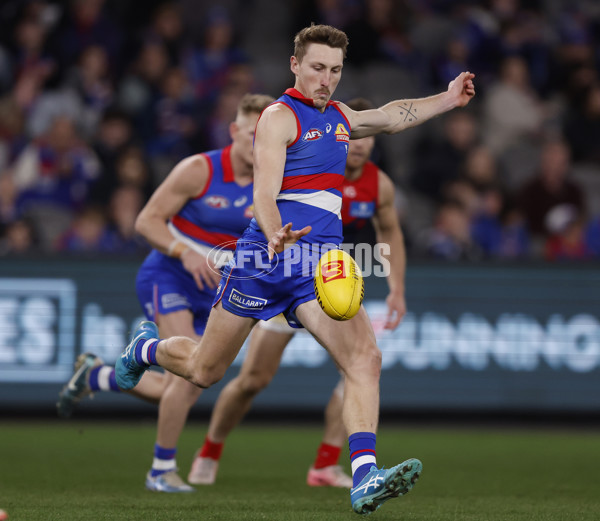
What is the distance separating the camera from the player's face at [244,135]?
7684 millimetres

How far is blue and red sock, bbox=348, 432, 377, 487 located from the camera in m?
5.56

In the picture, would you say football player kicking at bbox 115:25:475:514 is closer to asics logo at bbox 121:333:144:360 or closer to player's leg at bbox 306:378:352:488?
asics logo at bbox 121:333:144:360

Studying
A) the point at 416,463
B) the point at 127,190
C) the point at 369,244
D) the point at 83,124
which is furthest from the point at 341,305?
the point at 83,124

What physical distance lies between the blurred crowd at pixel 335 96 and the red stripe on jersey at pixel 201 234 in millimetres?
4401

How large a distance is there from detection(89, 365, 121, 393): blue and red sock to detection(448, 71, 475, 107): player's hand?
3535 mm

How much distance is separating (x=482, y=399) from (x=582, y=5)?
25.1ft

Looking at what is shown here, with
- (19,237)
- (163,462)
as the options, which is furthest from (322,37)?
(19,237)

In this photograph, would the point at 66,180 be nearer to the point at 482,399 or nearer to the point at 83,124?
the point at 83,124

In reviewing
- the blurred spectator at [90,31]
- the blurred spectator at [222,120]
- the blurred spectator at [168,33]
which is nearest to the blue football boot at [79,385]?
the blurred spectator at [222,120]

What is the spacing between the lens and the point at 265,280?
589cm

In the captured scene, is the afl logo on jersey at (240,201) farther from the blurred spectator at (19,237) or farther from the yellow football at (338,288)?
the blurred spectator at (19,237)

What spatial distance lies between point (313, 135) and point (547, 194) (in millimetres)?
8194

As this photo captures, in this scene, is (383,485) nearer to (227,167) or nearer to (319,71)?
(319,71)

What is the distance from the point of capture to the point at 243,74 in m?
14.5
